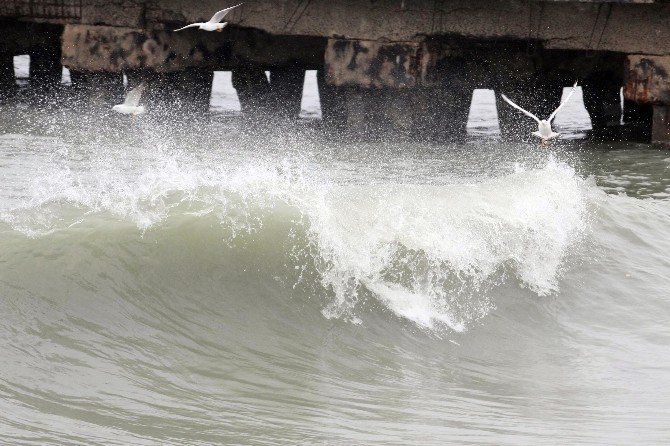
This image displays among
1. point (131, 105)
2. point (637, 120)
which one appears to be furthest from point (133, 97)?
point (637, 120)

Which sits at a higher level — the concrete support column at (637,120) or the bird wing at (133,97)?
the bird wing at (133,97)

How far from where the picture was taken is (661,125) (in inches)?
543

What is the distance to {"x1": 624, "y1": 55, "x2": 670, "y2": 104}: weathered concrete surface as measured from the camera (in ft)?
42.9

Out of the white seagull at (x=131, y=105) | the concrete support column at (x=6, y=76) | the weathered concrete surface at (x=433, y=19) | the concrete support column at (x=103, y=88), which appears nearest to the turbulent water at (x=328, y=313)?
the white seagull at (x=131, y=105)

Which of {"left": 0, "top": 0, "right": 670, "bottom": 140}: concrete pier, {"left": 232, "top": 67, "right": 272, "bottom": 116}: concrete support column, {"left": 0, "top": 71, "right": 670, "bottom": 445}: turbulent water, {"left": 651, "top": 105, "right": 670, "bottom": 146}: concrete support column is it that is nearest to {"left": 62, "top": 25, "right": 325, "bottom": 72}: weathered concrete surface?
{"left": 0, "top": 0, "right": 670, "bottom": 140}: concrete pier

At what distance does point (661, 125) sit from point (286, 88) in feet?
19.9

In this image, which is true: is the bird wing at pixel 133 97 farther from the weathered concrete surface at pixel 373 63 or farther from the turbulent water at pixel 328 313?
the weathered concrete surface at pixel 373 63

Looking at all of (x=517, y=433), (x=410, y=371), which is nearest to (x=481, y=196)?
(x=410, y=371)

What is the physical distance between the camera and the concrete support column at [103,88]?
1516 centimetres

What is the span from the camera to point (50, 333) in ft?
19.9

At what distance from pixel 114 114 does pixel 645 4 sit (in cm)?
722

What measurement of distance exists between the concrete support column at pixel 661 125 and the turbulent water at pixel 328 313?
362 cm

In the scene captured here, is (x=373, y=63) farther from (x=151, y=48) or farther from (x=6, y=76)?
(x=6, y=76)

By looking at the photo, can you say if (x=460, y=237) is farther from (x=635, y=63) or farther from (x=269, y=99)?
(x=269, y=99)
